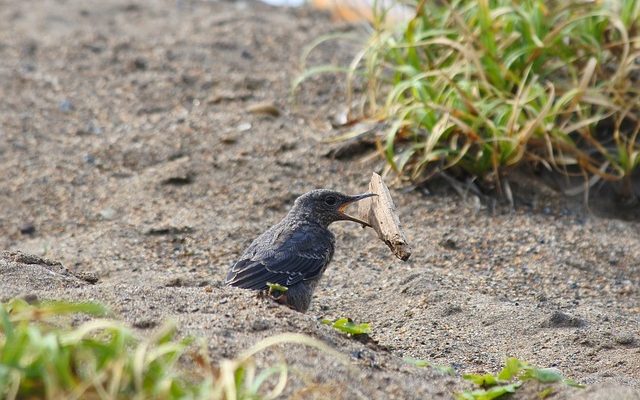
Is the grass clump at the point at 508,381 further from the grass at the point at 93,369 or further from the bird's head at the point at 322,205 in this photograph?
the bird's head at the point at 322,205

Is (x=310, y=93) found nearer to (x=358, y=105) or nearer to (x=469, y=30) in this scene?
(x=358, y=105)

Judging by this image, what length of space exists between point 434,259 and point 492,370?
61.1 inches

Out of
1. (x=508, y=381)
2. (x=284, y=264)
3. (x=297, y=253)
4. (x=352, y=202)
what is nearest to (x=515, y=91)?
(x=352, y=202)

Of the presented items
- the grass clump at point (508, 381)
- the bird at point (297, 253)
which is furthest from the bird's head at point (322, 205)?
the grass clump at point (508, 381)

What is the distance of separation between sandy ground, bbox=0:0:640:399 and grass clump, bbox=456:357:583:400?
62 millimetres

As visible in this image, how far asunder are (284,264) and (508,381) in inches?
61.1

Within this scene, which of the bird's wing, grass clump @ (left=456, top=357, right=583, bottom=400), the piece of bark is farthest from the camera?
the bird's wing

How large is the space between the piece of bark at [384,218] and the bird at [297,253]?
57mm

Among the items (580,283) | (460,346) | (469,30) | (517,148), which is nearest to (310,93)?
(469,30)

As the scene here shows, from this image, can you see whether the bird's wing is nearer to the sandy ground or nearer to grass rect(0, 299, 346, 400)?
the sandy ground

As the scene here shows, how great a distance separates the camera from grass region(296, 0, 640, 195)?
6922 mm

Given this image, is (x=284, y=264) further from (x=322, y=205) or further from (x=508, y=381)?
(x=508, y=381)

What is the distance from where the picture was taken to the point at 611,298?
6078mm

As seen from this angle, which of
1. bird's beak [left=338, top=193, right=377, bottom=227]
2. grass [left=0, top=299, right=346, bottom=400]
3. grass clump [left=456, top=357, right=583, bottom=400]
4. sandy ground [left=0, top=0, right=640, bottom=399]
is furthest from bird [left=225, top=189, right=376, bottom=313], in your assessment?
grass [left=0, top=299, right=346, bottom=400]
